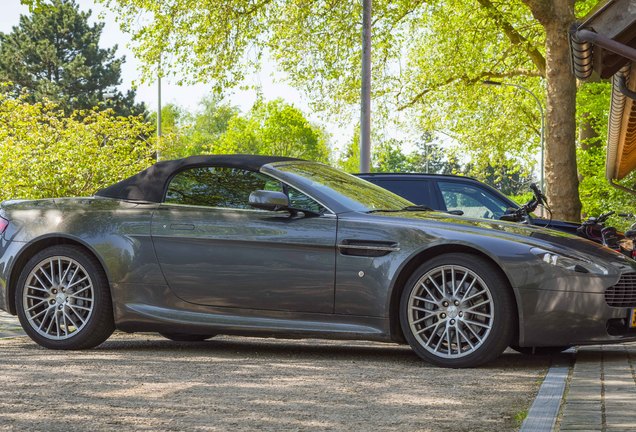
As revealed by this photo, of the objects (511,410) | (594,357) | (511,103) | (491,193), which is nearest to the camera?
(511,410)

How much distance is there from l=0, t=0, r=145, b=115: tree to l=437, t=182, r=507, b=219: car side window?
57850 millimetres

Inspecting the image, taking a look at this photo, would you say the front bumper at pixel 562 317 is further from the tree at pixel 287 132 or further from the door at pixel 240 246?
the tree at pixel 287 132

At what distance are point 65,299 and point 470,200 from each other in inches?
201

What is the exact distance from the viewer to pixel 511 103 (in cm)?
4031

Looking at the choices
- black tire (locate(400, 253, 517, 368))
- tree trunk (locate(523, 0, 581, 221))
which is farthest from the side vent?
tree trunk (locate(523, 0, 581, 221))

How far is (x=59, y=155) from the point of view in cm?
2517

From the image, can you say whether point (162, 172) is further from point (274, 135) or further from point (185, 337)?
point (274, 135)

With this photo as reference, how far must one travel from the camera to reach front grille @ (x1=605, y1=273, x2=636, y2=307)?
7.19m

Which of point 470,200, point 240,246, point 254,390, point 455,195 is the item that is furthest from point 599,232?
point 254,390

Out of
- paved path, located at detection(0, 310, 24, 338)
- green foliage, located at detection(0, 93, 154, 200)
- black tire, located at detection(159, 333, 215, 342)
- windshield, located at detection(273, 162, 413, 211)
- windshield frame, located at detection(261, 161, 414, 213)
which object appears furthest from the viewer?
green foliage, located at detection(0, 93, 154, 200)

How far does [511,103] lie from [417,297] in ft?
111

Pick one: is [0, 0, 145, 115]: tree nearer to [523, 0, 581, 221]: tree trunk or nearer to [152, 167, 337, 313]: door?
[523, 0, 581, 221]: tree trunk

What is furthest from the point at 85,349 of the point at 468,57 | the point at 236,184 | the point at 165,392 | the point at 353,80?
the point at 468,57

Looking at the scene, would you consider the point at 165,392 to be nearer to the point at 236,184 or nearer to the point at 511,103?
the point at 236,184
